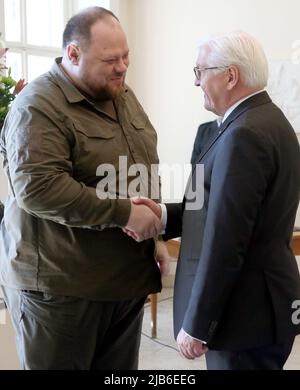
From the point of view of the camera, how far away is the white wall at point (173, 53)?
4.12 metres

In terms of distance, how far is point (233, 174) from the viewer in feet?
4.43

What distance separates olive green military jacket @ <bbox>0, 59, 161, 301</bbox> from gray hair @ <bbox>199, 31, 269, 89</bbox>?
39cm

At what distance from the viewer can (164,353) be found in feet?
10.4

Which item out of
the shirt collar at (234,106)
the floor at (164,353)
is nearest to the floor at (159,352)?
the floor at (164,353)

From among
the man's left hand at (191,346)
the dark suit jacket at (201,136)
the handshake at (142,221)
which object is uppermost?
the handshake at (142,221)

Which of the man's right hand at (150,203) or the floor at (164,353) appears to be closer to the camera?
the man's right hand at (150,203)

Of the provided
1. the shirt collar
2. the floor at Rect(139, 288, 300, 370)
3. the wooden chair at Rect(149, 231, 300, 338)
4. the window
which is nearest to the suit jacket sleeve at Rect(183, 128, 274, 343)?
the shirt collar

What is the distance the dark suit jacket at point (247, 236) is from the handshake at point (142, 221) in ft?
0.48

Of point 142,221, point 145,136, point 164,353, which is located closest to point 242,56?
point 145,136

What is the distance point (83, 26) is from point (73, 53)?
0.09 metres

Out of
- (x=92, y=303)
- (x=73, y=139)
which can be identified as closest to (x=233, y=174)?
(x=73, y=139)

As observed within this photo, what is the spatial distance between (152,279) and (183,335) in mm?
248

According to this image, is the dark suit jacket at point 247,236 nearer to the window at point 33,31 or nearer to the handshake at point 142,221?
the handshake at point 142,221

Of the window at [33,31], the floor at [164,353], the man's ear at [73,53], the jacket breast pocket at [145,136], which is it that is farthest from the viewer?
the window at [33,31]
